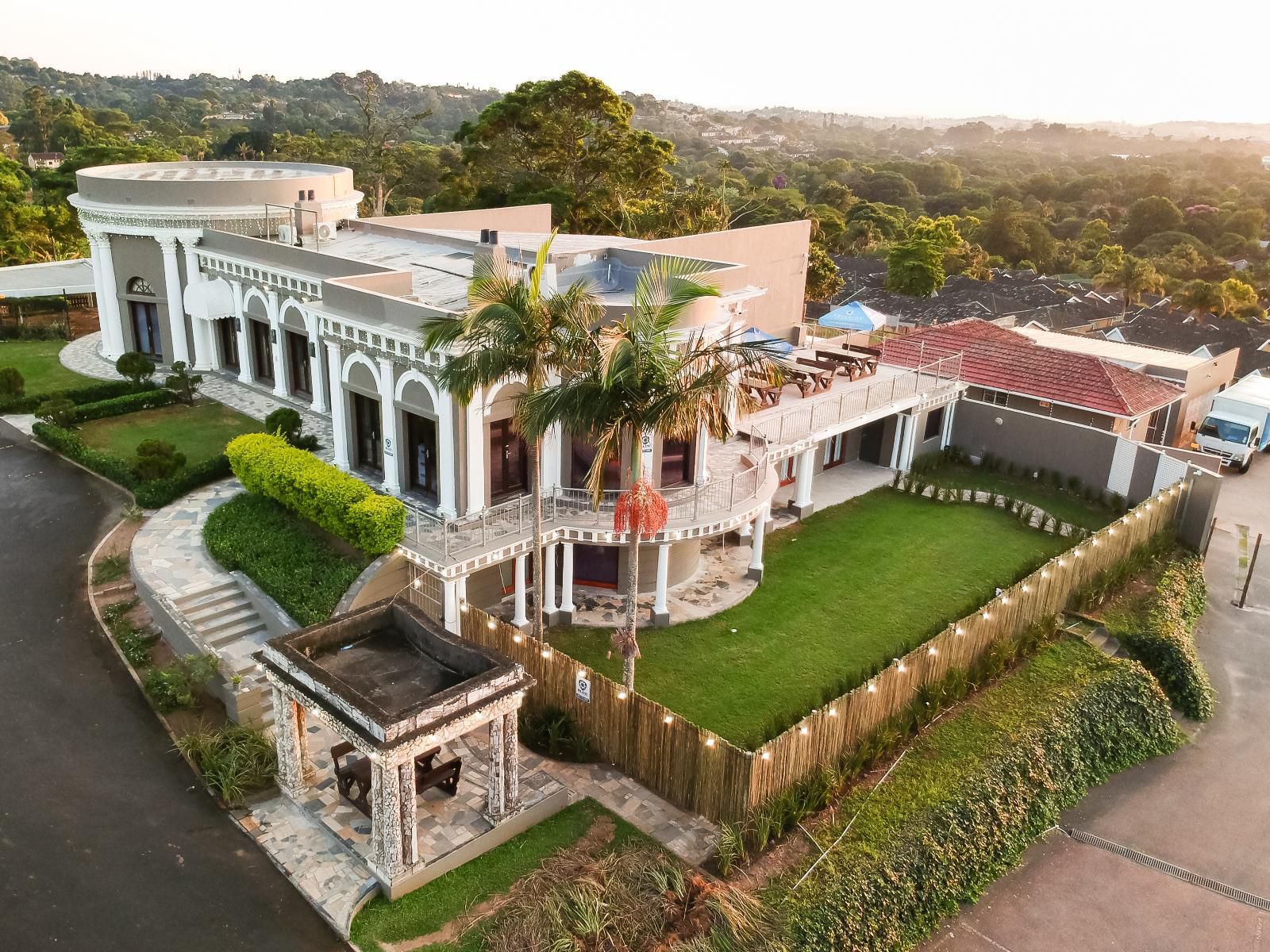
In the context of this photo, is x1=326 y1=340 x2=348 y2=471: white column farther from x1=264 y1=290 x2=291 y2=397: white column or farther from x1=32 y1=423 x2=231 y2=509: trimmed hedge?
x1=264 y1=290 x2=291 y2=397: white column

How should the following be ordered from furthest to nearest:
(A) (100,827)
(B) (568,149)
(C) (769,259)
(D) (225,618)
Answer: (B) (568,149) → (C) (769,259) → (D) (225,618) → (A) (100,827)

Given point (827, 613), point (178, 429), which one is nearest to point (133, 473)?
point (178, 429)

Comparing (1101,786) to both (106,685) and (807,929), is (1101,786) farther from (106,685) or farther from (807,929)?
(106,685)

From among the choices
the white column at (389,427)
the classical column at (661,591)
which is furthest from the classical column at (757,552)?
the white column at (389,427)

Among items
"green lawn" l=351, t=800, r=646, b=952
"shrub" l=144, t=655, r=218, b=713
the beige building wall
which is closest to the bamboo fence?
"green lawn" l=351, t=800, r=646, b=952

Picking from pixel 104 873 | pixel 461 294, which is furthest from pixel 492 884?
pixel 461 294

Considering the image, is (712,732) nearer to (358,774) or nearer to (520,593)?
(520,593)

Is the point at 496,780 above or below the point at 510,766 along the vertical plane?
below
